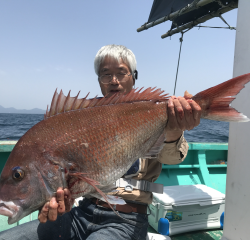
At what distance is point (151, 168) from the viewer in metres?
2.17

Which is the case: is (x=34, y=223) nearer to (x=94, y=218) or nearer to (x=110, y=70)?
(x=94, y=218)

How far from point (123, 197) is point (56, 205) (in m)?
0.78

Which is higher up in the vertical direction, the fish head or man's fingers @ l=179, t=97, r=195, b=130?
man's fingers @ l=179, t=97, r=195, b=130

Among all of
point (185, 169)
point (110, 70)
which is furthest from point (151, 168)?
point (185, 169)

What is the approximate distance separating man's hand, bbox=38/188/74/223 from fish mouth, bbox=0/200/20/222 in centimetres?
19

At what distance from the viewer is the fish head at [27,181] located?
1.24 metres

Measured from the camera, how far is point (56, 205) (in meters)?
1.32

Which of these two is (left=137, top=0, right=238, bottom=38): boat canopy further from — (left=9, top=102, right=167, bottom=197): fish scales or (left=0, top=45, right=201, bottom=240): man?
(left=9, top=102, right=167, bottom=197): fish scales

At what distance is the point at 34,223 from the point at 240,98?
2.74 meters

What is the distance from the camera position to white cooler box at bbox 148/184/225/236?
2936mm

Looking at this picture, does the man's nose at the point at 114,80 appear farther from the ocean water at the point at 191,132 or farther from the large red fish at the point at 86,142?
the ocean water at the point at 191,132

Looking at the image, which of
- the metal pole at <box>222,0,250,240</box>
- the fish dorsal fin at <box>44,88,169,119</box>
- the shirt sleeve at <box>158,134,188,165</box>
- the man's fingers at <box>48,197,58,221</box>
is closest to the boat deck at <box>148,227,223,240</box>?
the metal pole at <box>222,0,250,240</box>

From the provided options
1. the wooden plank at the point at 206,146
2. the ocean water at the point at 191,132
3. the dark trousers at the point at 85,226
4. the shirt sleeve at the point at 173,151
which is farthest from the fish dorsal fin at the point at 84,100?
the ocean water at the point at 191,132

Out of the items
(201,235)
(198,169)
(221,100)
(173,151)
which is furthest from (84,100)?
(198,169)
